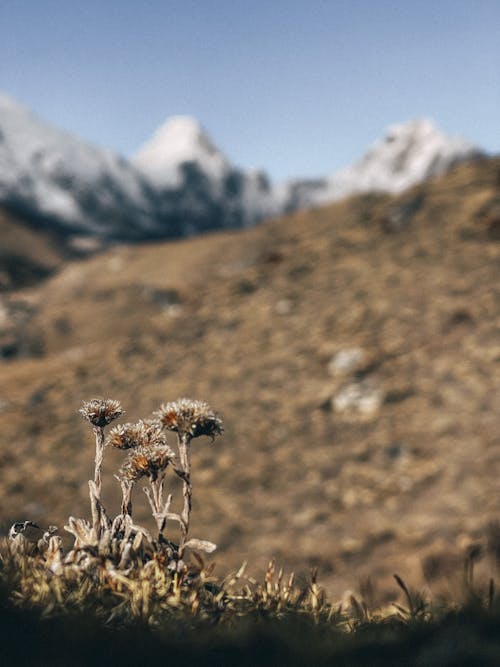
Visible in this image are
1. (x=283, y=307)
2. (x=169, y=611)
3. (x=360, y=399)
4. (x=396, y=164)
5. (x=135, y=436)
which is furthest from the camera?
(x=396, y=164)

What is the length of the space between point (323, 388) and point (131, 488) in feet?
21.7

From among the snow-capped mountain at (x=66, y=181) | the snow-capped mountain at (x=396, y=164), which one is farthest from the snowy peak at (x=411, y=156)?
the snow-capped mountain at (x=66, y=181)

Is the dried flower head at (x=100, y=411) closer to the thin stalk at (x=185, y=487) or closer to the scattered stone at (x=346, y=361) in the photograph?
the thin stalk at (x=185, y=487)

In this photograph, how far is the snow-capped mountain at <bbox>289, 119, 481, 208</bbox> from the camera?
7700 cm

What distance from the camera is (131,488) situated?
242 cm

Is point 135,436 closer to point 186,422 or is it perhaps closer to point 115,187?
point 186,422

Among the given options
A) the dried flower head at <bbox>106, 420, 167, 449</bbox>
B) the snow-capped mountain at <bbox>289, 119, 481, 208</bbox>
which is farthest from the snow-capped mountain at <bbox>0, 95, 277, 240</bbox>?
the dried flower head at <bbox>106, 420, 167, 449</bbox>

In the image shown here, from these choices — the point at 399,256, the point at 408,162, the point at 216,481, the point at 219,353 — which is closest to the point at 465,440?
the point at 216,481

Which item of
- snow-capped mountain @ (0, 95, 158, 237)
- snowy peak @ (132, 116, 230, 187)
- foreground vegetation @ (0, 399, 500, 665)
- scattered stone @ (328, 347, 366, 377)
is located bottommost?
foreground vegetation @ (0, 399, 500, 665)

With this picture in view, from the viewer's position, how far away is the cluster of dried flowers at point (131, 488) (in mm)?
2291

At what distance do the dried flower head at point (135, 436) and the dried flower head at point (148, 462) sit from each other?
7cm

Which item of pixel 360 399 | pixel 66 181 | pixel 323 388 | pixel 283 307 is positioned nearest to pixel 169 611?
pixel 360 399

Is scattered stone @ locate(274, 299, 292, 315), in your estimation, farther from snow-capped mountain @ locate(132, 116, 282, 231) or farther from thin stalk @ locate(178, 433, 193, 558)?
snow-capped mountain @ locate(132, 116, 282, 231)

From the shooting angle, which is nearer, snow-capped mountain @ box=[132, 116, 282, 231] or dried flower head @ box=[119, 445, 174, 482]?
dried flower head @ box=[119, 445, 174, 482]
